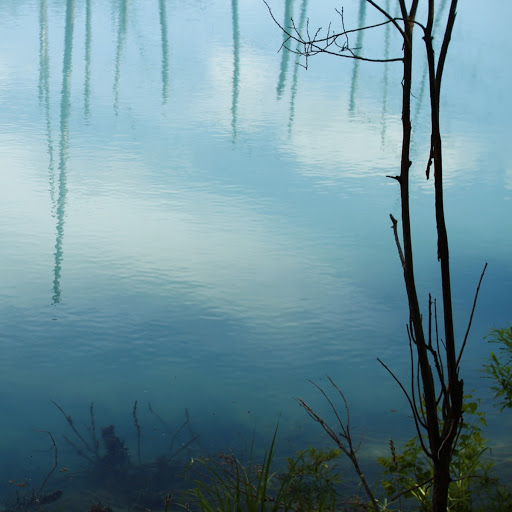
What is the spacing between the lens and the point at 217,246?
18.9ft

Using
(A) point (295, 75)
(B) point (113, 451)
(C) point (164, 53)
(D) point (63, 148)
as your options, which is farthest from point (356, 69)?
(B) point (113, 451)

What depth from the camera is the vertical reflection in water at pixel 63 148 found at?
17.0 ft

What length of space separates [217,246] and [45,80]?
7342 mm

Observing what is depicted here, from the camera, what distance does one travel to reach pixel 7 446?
10.7ft

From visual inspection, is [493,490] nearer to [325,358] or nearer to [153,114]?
[325,358]

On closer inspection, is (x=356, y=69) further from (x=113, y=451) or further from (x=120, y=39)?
(x=113, y=451)

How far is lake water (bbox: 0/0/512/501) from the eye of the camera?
12.3 feet

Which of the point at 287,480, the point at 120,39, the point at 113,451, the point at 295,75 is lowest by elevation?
the point at 113,451

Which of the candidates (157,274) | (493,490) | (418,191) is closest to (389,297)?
(157,274)

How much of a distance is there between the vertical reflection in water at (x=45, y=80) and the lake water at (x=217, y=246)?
6cm

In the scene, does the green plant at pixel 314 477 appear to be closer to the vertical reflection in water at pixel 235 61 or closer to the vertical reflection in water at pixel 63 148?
the vertical reflection in water at pixel 63 148

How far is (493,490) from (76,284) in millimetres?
3014

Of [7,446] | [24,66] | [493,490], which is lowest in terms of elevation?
[7,446]

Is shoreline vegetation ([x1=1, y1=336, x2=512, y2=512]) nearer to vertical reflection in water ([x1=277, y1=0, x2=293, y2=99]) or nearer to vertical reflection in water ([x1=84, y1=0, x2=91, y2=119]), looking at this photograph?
→ vertical reflection in water ([x1=84, y1=0, x2=91, y2=119])
